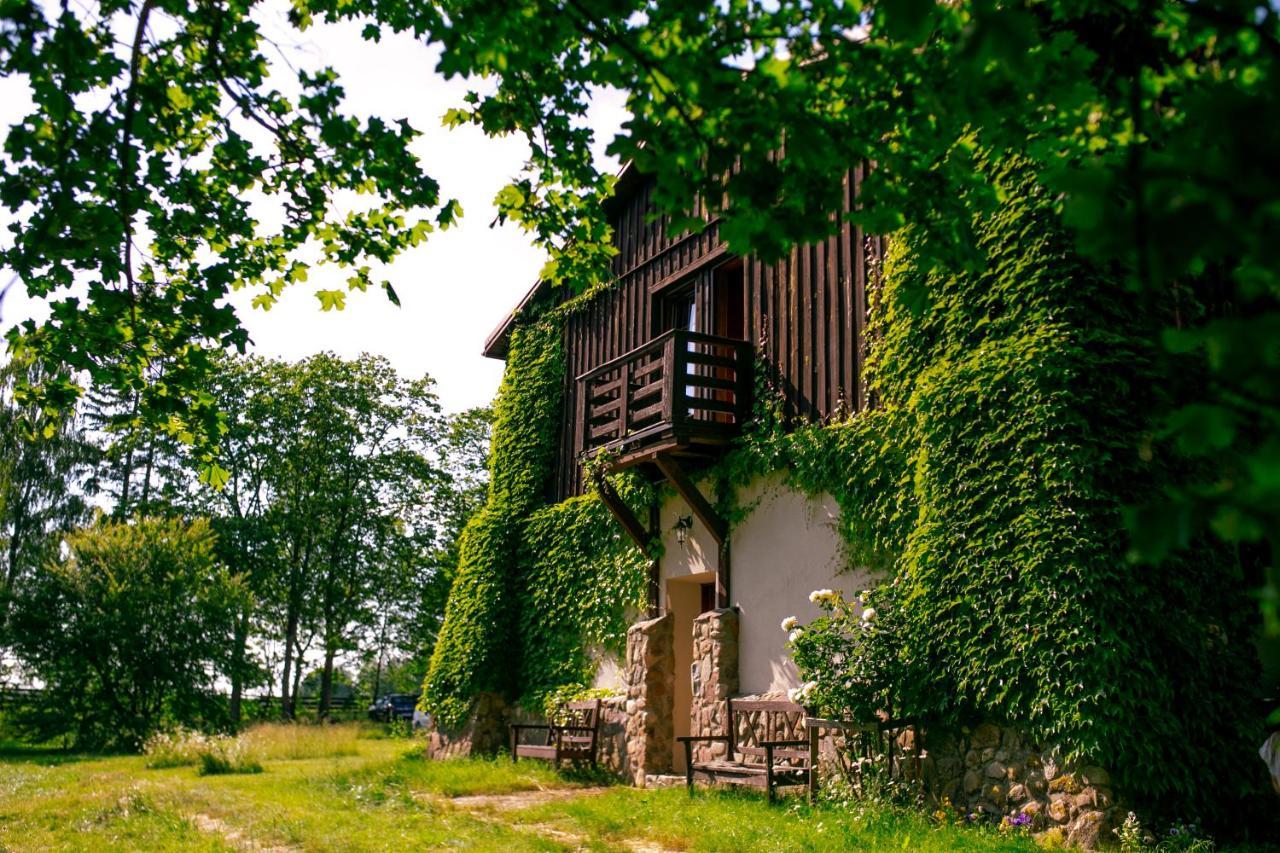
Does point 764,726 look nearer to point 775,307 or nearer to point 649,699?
point 649,699

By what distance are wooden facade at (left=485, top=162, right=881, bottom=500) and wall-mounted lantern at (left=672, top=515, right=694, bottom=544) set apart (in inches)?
55.9

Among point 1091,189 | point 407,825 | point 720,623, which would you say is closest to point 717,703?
point 720,623

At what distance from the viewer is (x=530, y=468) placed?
16094 millimetres

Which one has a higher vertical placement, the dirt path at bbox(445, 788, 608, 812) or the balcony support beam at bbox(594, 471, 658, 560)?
the balcony support beam at bbox(594, 471, 658, 560)

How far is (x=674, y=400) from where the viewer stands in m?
11.4

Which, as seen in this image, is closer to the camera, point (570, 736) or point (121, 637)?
point (570, 736)

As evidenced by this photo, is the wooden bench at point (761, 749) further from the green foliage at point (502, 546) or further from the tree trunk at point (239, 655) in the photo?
the tree trunk at point (239, 655)

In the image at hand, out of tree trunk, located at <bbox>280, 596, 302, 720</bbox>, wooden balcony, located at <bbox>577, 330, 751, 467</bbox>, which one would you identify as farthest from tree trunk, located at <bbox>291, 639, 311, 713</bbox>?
wooden balcony, located at <bbox>577, 330, 751, 467</bbox>

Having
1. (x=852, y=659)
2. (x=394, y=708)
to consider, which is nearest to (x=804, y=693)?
(x=852, y=659)

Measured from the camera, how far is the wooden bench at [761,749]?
9047 millimetres

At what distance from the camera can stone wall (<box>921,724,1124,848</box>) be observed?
702 cm

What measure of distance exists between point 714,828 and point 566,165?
5.09m

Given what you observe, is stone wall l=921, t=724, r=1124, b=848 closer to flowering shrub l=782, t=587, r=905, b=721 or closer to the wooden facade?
flowering shrub l=782, t=587, r=905, b=721

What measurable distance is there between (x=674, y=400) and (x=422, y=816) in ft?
16.4
